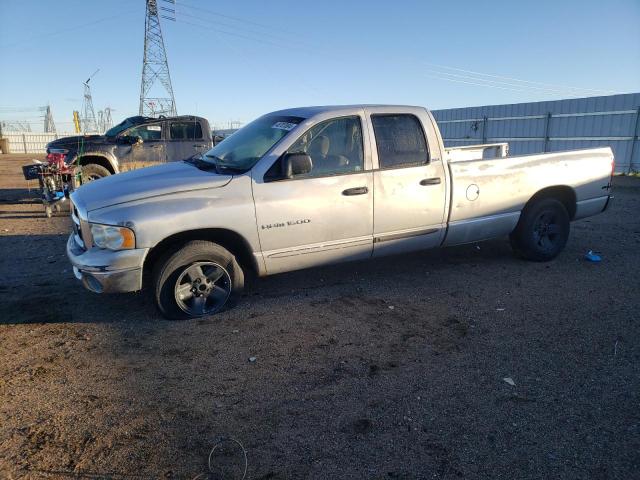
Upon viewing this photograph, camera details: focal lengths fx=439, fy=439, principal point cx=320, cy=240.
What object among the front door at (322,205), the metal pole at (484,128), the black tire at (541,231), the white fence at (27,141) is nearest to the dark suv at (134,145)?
the front door at (322,205)

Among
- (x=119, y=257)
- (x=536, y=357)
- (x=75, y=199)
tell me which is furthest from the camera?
(x=75, y=199)

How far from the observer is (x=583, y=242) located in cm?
673

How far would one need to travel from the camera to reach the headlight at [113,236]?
140 inches

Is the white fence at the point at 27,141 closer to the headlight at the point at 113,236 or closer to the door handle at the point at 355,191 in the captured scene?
the headlight at the point at 113,236

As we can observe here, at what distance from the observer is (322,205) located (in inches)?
165

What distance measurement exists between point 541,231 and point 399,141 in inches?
94.3

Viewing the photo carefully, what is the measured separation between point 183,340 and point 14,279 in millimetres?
2880

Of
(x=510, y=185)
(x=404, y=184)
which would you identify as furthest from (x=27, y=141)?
(x=510, y=185)

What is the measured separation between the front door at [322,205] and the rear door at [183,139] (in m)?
6.95

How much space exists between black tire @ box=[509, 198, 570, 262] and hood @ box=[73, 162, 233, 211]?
371 centimetres

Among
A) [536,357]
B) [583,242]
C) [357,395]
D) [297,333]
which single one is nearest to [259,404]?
[357,395]

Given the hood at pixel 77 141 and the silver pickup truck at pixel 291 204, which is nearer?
the silver pickup truck at pixel 291 204

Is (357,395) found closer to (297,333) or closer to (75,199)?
(297,333)

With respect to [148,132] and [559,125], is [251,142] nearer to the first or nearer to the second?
[148,132]
